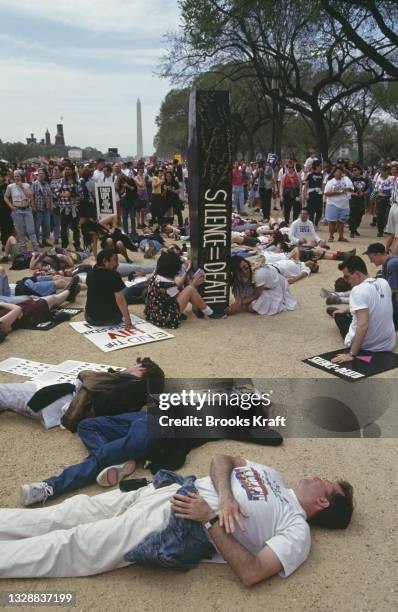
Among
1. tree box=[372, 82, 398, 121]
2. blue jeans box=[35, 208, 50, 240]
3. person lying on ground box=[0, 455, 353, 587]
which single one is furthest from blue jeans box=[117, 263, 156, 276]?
tree box=[372, 82, 398, 121]

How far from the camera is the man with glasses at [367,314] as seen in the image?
5078 millimetres

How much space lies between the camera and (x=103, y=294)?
21.3ft

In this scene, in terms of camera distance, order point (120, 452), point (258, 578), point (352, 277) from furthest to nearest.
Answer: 1. point (352, 277)
2. point (120, 452)
3. point (258, 578)

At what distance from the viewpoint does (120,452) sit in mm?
3590

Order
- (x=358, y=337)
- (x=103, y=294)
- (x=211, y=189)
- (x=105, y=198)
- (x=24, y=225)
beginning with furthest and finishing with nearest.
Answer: (x=105, y=198), (x=24, y=225), (x=211, y=189), (x=103, y=294), (x=358, y=337)

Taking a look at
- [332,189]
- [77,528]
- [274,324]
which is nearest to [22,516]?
[77,528]

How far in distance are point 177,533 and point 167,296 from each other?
4.34 metres

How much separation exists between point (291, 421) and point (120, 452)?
1.56 meters

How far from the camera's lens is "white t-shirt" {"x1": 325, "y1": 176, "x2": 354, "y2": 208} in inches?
485

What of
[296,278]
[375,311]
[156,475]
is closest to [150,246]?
[296,278]

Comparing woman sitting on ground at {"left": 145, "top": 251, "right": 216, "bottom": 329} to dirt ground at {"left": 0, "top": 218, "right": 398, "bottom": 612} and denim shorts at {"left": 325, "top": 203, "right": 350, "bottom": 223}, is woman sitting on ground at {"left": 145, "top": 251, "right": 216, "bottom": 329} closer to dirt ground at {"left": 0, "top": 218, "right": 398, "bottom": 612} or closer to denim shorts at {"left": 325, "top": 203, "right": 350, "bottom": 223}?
dirt ground at {"left": 0, "top": 218, "right": 398, "bottom": 612}

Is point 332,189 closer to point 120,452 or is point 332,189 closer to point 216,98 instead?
point 216,98

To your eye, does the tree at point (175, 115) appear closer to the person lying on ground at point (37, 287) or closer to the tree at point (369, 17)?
the tree at point (369, 17)

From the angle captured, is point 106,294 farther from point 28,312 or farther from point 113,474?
point 113,474
